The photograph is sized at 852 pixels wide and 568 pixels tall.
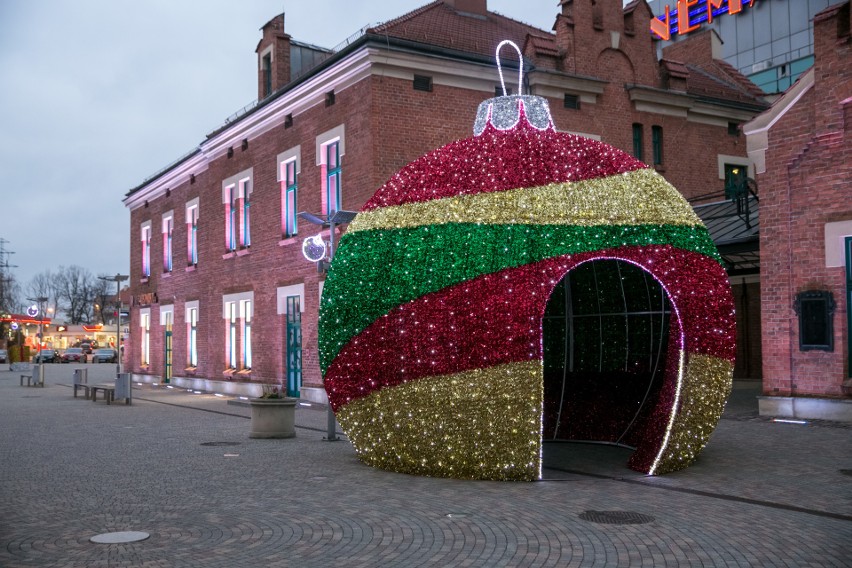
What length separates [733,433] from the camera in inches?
548

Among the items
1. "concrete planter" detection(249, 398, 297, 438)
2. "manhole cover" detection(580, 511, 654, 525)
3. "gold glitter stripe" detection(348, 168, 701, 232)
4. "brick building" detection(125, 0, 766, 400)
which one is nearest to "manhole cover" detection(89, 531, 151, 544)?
"manhole cover" detection(580, 511, 654, 525)

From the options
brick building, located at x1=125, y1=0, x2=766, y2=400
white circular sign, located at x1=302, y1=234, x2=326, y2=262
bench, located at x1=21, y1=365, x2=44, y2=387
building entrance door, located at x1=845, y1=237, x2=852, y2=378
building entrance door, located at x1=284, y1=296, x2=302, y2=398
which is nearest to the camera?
building entrance door, located at x1=845, y1=237, x2=852, y2=378

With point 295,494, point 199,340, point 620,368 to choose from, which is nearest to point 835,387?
point 620,368

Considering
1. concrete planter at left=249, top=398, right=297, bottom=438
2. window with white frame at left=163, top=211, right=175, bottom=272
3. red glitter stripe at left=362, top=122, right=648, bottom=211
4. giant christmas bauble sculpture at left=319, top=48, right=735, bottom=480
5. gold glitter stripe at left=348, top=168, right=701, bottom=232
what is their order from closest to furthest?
giant christmas bauble sculpture at left=319, top=48, right=735, bottom=480 → gold glitter stripe at left=348, top=168, right=701, bottom=232 → red glitter stripe at left=362, top=122, right=648, bottom=211 → concrete planter at left=249, top=398, right=297, bottom=438 → window with white frame at left=163, top=211, right=175, bottom=272

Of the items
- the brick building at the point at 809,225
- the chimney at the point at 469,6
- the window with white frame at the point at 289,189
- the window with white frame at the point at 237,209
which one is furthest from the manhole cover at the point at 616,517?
the window with white frame at the point at 237,209

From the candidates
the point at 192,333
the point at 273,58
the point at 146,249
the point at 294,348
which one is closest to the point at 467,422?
the point at 294,348

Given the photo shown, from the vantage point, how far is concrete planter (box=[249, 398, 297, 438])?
14.5 metres

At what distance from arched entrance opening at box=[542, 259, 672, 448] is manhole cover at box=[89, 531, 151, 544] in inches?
275

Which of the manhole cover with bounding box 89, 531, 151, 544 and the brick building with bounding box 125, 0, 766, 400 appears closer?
the manhole cover with bounding box 89, 531, 151, 544

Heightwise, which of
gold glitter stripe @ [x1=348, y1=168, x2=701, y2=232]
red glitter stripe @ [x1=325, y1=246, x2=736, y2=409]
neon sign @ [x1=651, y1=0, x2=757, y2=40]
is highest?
neon sign @ [x1=651, y1=0, x2=757, y2=40]

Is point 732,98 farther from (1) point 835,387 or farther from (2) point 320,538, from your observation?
(2) point 320,538

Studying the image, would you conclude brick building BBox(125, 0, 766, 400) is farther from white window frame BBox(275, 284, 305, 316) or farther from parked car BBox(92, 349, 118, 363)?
parked car BBox(92, 349, 118, 363)

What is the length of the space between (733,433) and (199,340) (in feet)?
67.5

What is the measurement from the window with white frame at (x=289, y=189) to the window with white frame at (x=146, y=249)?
1435 cm
